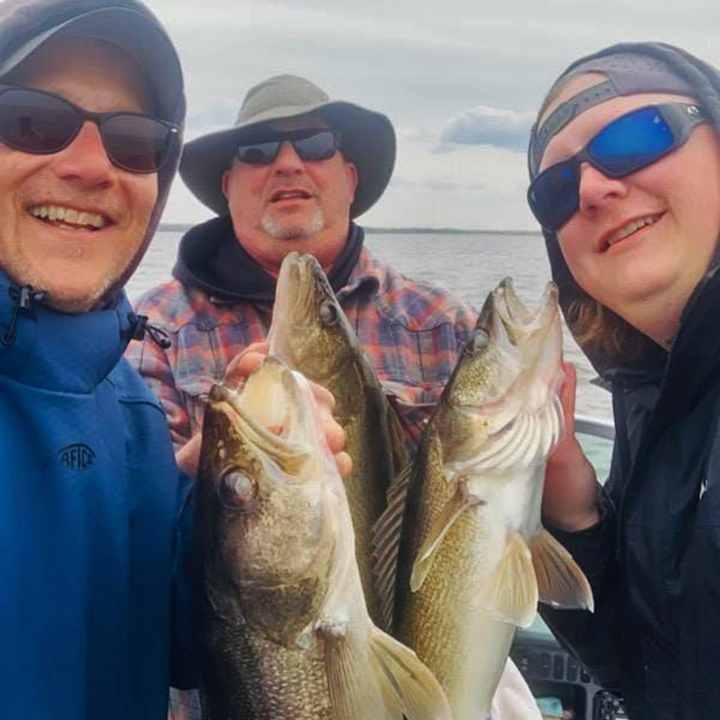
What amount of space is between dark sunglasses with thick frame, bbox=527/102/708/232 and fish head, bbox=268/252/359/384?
737 mm

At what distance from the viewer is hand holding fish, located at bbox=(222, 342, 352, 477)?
212 centimetres

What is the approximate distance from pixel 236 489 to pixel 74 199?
771 millimetres

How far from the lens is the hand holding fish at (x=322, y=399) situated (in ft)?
6.94

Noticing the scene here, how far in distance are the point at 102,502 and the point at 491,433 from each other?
100 cm

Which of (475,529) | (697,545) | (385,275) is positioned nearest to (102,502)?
(475,529)

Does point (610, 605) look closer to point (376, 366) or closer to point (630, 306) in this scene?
point (630, 306)

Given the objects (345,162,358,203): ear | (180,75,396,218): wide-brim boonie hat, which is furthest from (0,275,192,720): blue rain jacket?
(345,162,358,203): ear

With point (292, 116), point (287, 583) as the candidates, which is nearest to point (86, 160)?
point (287, 583)

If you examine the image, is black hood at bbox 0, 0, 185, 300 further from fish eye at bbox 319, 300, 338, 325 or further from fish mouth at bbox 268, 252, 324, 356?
fish eye at bbox 319, 300, 338, 325

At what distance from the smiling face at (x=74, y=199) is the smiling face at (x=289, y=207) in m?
1.38

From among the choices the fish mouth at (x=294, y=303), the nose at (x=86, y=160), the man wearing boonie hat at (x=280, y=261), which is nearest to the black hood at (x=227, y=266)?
the man wearing boonie hat at (x=280, y=261)

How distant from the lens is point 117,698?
2.10 metres

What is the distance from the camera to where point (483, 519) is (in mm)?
2361

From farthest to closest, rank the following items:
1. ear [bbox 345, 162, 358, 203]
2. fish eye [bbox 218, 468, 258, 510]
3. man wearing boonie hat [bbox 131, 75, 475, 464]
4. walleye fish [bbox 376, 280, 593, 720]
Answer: ear [bbox 345, 162, 358, 203] → man wearing boonie hat [bbox 131, 75, 475, 464] → walleye fish [bbox 376, 280, 593, 720] → fish eye [bbox 218, 468, 258, 510]
